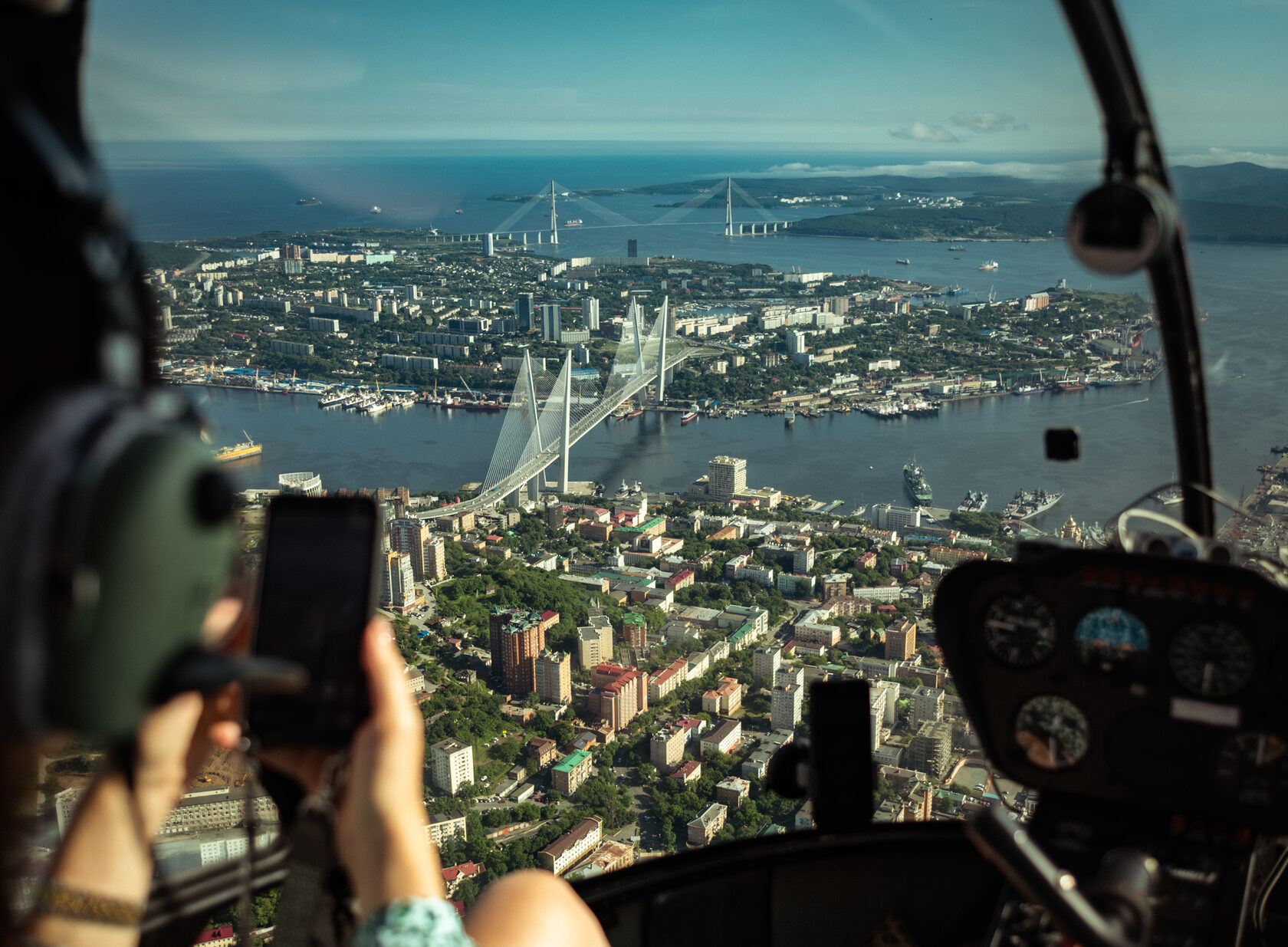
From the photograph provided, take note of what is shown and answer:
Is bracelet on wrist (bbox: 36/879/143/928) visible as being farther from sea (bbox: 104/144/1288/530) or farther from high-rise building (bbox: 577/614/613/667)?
high-rise building (bbox: 577/614/613/667)

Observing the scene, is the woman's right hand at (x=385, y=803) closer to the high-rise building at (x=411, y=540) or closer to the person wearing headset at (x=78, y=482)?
the person wearing headset at (x=78, y=482)

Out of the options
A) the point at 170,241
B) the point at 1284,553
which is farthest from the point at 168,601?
the point at 170,241

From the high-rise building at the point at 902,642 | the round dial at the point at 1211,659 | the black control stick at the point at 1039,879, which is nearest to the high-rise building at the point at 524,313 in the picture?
the high-rise building at the point at 902,642

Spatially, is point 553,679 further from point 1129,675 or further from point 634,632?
point 1129,675

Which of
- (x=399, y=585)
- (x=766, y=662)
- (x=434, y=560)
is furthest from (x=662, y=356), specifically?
(x=399, y=585)

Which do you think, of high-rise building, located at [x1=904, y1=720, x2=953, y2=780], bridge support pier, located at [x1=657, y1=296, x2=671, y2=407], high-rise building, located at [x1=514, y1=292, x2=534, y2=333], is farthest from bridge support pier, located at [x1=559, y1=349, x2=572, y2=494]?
high-rise building, located at [x1=904, y1=720, x2=953, y2=780]
